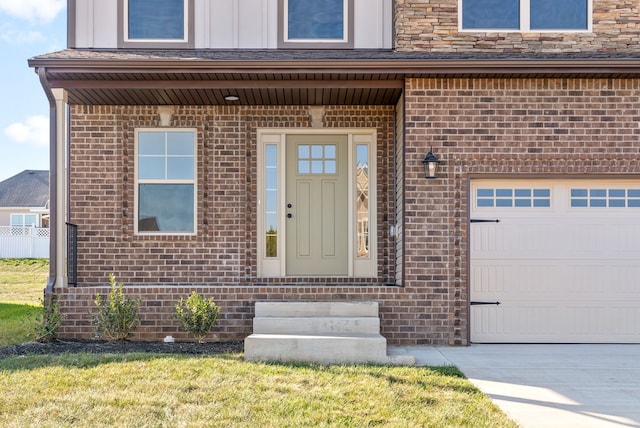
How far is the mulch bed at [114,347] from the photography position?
6.75m

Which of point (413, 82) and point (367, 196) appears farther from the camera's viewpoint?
point (367, 196)

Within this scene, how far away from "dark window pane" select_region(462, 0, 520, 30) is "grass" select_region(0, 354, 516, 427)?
4.47m

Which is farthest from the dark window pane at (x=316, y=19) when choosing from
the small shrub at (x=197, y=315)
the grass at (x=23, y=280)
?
the grass at (x=23, y=280)

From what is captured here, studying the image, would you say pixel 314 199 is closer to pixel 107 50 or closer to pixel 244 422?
pixel 107 50

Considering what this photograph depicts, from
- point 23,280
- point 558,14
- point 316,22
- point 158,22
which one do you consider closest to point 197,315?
point 158,22

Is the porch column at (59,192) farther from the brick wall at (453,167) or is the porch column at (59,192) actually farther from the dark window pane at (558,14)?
the dark window pane at (558,14)

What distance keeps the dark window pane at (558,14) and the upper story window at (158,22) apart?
4551mm

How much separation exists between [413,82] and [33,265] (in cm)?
1630

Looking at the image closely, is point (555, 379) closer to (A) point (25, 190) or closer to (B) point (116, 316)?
(B) point (116, 316)

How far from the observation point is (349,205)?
352 inches

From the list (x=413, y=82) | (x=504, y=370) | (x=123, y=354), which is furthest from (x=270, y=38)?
(x=504, y=370)

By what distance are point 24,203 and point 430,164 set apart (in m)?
28.2

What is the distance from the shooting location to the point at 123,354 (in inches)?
255

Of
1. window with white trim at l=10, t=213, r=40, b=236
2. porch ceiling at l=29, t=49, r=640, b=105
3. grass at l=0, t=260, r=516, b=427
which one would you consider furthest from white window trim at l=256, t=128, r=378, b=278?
window with white trim at l=10, t=213, r=40, b=236
